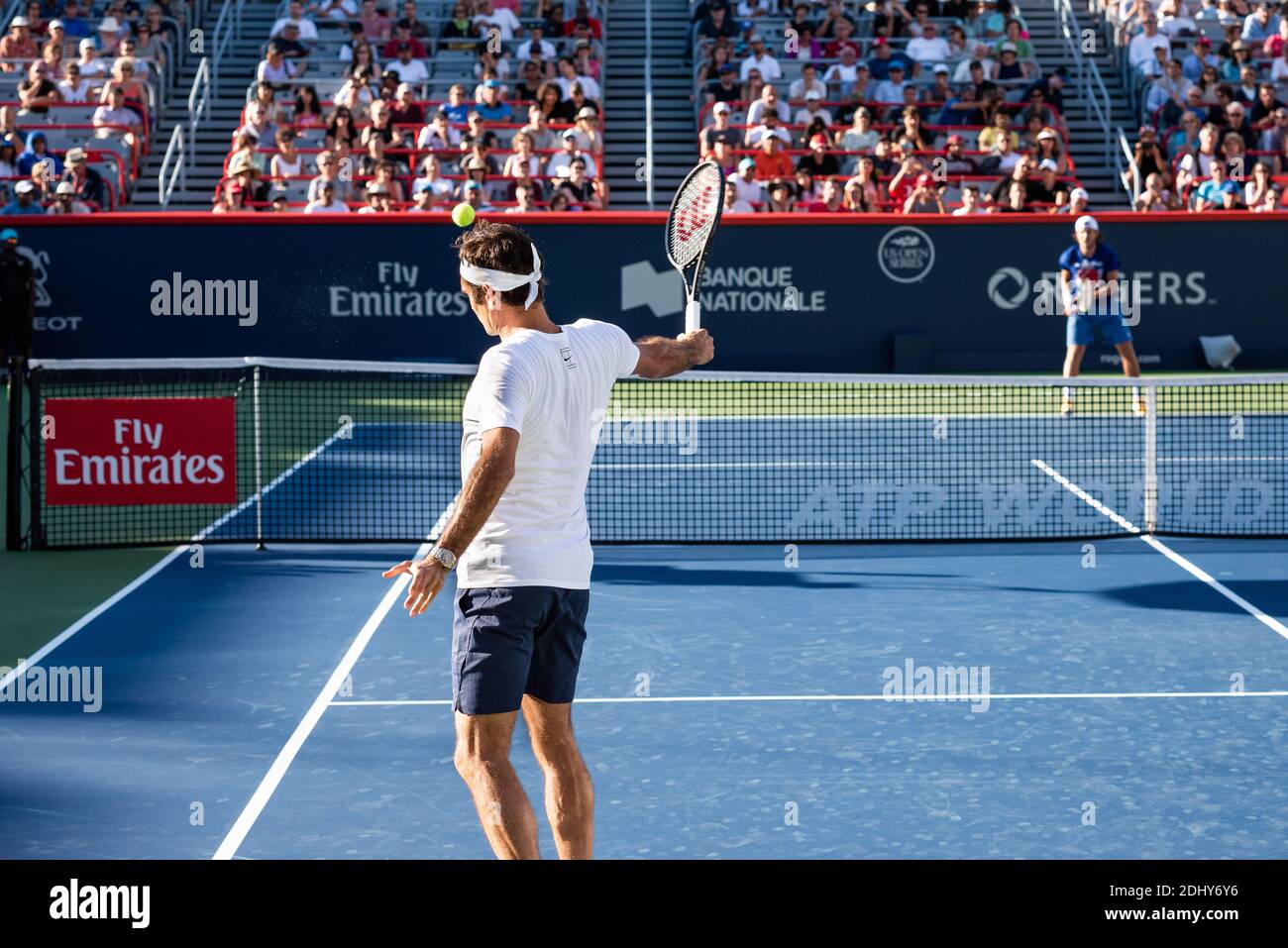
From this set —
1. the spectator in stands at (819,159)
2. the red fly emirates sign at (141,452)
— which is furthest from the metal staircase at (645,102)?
the red fly emirates sign at (141,452)

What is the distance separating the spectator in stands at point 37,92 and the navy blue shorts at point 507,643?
20475 millimetres

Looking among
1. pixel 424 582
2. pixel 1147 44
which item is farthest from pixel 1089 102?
pixel 424 582

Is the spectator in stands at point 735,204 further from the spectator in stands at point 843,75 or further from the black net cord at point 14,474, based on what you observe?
the black net cord at point 14,474

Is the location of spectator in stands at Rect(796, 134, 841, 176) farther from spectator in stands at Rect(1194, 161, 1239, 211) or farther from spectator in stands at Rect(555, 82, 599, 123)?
spectator in stands at Rect(1194, 161, 1239, 211)

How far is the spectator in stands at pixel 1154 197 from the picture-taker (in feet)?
73.6

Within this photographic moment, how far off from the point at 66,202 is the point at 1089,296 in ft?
38.7

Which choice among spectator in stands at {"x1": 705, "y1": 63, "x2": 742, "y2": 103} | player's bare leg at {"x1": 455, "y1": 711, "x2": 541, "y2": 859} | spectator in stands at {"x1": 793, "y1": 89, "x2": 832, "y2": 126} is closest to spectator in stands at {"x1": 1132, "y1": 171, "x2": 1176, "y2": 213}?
spectator in stands at {"x1": 793, "y1": 89, "x2": 832, "y2": 126}

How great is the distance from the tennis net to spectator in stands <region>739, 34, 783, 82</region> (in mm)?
6608

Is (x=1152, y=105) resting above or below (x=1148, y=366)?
above

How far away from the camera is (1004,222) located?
2184cm
